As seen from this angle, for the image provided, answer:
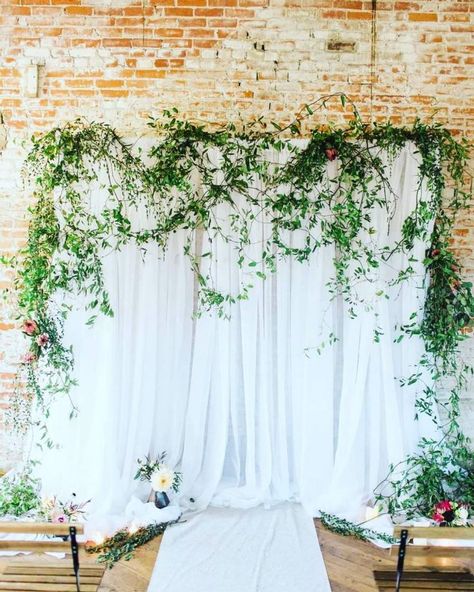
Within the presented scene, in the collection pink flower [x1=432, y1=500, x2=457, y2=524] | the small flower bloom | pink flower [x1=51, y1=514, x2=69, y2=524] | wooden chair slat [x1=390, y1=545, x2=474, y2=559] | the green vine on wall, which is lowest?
pink flower [x1=51, y1=514, x2=69, y2=524]

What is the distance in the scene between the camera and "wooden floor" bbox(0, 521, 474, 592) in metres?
2.68

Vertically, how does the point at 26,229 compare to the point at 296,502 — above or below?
above

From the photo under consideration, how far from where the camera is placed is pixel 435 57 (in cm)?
355

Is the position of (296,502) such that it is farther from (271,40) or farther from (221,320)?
(271,40)

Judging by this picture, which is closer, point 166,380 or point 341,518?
point 341,518

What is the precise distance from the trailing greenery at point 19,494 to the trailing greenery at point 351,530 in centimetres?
190

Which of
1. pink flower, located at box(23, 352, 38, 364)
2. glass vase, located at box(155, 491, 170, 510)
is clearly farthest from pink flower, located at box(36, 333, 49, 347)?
glass vase, located at box(155, 491, 170, 510)

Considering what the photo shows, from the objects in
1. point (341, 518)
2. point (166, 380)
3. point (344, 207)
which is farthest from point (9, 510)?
point (344, 207)

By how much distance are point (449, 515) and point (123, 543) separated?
6.61 ft

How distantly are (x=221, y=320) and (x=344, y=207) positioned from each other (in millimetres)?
1111

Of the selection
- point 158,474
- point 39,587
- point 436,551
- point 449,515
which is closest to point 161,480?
point 158,474

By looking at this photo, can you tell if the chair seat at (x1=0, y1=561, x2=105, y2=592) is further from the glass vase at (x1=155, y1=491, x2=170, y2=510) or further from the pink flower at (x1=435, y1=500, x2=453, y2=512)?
the pink flower at (x1=435, y1=500, x2=453, y2=512)

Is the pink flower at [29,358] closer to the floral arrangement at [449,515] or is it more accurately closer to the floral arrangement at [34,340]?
the floral arrangement at [34,340]

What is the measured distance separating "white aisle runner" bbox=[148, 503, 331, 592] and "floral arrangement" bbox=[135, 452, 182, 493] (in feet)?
0.81
